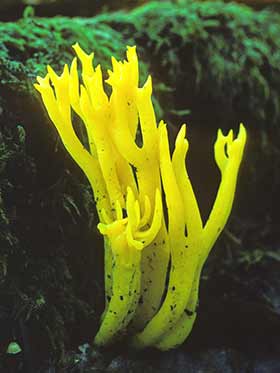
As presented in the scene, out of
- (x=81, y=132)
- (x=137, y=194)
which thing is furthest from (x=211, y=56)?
(x=137, y=194)

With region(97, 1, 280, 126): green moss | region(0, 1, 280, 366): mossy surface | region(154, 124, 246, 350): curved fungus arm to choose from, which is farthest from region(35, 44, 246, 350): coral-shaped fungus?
region(97, 1, 280, 126): green moss

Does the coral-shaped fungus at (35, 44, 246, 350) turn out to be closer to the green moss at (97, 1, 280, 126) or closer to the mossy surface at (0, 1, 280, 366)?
the mossy surface at (0, 1, 280, 366)

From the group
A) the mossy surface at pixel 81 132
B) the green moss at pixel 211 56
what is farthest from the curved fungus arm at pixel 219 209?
the green moss at pixel 211 56

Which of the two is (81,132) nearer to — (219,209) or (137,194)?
(137,194)

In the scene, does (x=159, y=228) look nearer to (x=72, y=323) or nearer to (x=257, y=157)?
(x=72, y=323)

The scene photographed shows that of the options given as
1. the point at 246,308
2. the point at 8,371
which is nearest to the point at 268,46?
the point at 246,308

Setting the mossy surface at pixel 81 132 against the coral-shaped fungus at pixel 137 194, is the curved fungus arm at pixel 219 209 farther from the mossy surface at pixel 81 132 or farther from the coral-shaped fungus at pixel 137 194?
the mossy surface at pixel 81 132

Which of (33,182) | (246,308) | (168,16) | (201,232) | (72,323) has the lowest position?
(246,308)

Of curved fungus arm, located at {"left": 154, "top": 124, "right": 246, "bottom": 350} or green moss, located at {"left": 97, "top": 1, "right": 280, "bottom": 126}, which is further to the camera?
green moss, located at {"left": 97, "top": 1, "right": 280, "bottom": 126}
